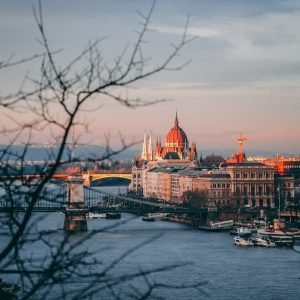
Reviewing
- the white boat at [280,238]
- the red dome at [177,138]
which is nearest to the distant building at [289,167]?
the red dome at [177,138]

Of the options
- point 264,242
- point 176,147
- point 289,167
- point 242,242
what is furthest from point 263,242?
point 176,147

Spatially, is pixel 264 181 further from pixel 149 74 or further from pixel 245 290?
pixel 149 74

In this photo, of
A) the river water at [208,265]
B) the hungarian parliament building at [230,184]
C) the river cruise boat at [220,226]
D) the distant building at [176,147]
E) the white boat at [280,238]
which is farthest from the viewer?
the distant building at [176,147]

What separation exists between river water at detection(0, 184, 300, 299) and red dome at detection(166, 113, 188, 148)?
30.8m

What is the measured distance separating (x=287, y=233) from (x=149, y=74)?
22.2 meters

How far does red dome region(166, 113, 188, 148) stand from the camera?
186ft

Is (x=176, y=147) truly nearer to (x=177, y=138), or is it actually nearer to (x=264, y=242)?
(x=177, y=138)

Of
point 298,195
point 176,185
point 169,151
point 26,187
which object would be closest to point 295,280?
point 26,187

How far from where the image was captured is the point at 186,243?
73.2 ft

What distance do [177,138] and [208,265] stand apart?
132ft

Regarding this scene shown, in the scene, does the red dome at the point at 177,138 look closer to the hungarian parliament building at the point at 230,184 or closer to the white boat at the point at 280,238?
the hungarian parliament building at the point at 230,184

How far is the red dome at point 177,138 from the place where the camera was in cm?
5672

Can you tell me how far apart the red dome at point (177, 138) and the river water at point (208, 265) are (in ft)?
101

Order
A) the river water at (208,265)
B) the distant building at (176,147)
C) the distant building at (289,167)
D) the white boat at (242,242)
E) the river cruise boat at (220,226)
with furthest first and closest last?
the distant building at (176,147) → the distant building at (289,167) → the river cruise boat at (220,226) → the white boat at (242,242) → the river water at (208,265)
